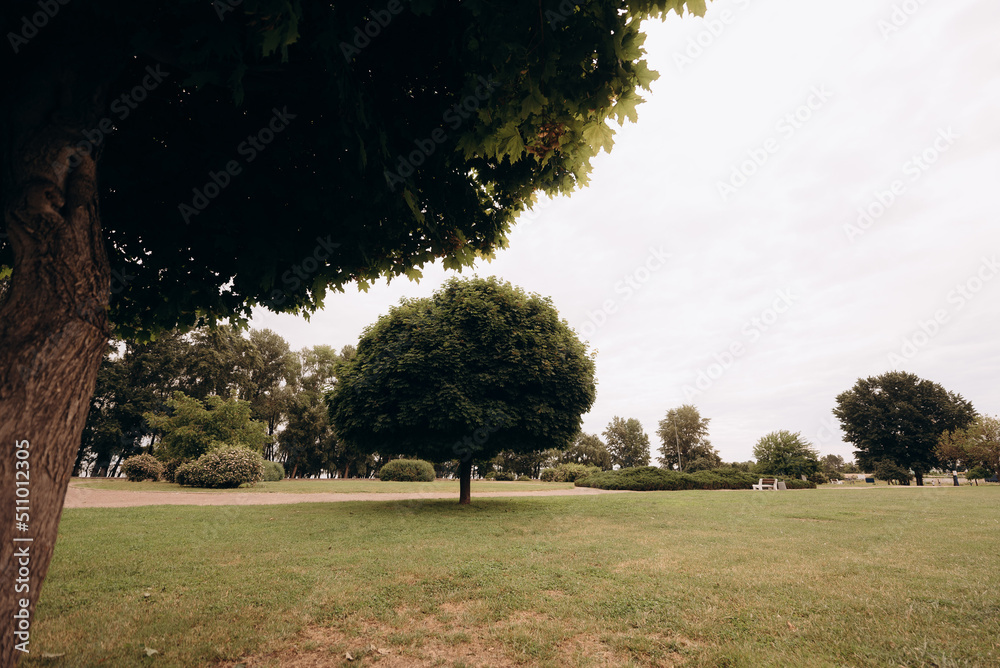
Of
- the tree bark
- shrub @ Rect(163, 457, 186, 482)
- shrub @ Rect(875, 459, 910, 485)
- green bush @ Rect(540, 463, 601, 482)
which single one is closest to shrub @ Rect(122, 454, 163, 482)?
shrub @ Rect(163, 457, 186, 482)

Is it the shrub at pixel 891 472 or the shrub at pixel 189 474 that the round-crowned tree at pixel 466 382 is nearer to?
the shrub at pixel 189 474

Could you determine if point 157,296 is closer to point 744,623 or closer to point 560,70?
point 560,70

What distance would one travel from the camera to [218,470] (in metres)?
21.8

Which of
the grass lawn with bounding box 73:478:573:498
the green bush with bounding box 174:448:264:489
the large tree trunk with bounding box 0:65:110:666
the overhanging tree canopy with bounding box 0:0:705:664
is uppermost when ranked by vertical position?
the overhanging tree canopy with bounding box 0:0:705:664

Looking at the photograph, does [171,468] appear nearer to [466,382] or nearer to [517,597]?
[466,382]

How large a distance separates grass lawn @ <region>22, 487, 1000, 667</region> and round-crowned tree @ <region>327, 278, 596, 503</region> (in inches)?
148

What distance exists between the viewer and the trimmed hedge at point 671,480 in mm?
27422

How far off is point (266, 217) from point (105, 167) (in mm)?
1476

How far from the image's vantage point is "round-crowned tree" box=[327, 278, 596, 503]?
43.0 ft

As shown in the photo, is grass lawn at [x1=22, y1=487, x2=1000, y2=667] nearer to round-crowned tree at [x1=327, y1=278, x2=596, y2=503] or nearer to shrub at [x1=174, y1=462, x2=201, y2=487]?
Result: round-crowned tree at [x1=327, y1=278, x2=596, y2=503]

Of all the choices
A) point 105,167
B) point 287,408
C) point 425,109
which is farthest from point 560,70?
point 287,408

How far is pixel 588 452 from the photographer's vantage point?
71.5m

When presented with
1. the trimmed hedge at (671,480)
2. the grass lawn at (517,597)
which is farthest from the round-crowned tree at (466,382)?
the trimmed hedge at (671,480)

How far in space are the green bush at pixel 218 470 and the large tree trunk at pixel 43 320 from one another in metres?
22.9
